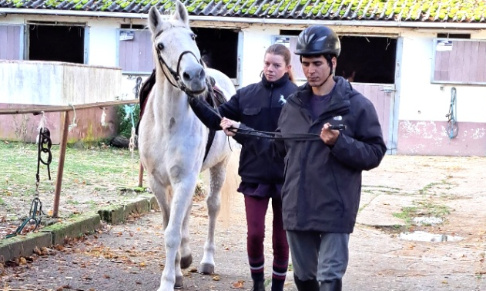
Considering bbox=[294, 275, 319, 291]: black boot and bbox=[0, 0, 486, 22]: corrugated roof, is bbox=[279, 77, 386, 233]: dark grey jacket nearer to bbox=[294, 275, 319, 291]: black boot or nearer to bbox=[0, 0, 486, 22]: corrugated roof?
bbox=[294, 275, 319, 291]: black boot

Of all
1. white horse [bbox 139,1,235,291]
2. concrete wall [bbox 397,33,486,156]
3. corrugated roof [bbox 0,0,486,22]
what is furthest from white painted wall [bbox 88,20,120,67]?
white horse [bbox 139,1,235,291]

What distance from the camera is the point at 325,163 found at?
186 inches

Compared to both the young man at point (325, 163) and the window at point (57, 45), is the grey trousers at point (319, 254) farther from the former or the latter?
the window at point (57, 45)

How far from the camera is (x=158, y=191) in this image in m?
6.88

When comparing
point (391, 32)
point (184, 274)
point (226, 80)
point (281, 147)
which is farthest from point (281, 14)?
point (281, 147)

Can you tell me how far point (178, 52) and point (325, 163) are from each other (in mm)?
1822

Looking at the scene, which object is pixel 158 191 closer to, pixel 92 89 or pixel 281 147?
pixel 281 147

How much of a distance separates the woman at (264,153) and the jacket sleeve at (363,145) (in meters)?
1.48

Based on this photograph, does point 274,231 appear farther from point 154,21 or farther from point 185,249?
point 154,21

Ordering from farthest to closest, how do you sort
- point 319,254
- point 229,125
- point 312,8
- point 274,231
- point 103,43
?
point 103,43 → point 312,8 → point 274,231 → point 229,125 → point 319,254

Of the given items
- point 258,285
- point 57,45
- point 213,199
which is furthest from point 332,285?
point 57,45

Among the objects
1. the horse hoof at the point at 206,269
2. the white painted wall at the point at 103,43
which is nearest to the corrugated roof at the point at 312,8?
the white painted wall at the point at 103,43

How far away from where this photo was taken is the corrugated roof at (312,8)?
2091cm

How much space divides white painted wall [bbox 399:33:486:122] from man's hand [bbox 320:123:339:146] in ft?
55.9
